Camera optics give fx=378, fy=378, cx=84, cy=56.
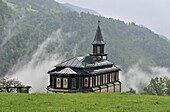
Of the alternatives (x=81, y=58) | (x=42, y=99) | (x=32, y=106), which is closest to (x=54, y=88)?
(x=81, y=58)

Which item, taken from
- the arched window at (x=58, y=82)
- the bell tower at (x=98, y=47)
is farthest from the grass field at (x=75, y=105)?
the bell tower at (x=98, y=47)

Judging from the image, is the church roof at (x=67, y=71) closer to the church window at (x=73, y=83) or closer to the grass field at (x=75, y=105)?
the church window at (x=73, y=83)

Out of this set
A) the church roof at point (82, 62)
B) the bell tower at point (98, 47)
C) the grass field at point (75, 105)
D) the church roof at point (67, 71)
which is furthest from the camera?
the bell tower at point (98, 47)

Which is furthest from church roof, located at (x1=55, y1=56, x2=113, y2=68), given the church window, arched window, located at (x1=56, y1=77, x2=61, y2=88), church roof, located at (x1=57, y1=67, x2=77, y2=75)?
arched window, located at (x1=56, y1=77, x2=61, y2=88)

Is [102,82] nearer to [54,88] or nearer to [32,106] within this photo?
[54,88]

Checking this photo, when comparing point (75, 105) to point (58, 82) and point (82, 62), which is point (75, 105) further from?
point (82, 62)

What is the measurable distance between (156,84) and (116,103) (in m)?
60.9

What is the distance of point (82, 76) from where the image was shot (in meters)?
58.5

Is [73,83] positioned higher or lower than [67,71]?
lower

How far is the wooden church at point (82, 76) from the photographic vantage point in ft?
189

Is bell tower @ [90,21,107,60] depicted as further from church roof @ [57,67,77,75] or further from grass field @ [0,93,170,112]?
grass field @ [0,93,170,112]

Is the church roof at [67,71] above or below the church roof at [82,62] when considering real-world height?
below

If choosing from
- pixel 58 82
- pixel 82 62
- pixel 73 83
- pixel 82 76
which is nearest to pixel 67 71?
pixel 73 83

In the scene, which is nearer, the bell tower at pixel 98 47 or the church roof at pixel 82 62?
the church roof at pixel 82 62
